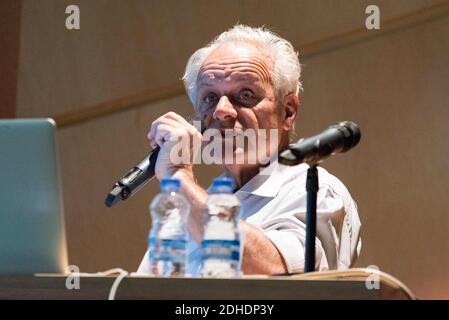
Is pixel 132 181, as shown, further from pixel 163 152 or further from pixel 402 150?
pixel 402 150

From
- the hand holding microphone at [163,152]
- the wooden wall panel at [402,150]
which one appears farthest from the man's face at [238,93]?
the wooden wall panel at [402,150]

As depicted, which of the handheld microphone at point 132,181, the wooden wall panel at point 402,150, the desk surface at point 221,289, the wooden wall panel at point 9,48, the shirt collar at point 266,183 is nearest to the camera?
the desk surface at point 221,289

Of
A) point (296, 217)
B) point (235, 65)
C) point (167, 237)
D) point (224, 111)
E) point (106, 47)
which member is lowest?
point (167, 237)

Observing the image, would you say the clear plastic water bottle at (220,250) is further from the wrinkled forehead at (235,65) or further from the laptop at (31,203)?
the wrinkled forehead at (235,65)

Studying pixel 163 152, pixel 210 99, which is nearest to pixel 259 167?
pixel 210 99

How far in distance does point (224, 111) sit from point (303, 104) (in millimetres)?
995

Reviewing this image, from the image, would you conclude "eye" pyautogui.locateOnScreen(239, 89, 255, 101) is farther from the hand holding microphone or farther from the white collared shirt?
the hand holding microphone

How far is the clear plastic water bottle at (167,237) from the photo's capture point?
144cm

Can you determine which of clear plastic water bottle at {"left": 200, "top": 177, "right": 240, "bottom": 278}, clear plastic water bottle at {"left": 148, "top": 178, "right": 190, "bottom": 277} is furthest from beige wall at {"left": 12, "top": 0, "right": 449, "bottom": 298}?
clear plastic water bottle at {"left": 200, "top": 177, "right": 240, "bottom": 278}

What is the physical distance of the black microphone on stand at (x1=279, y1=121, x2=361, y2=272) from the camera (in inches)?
58.3

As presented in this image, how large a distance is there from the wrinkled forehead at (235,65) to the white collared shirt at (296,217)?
227 mm

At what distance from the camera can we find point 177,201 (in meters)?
1.66

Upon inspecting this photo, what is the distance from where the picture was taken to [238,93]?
2.32 meters
